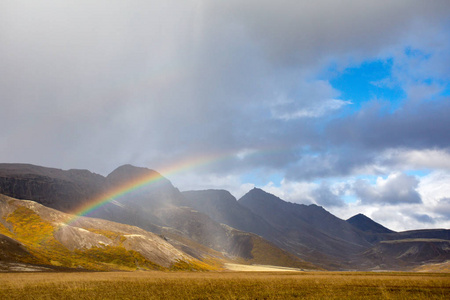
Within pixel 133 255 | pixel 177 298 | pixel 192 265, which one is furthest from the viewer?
pixel 192 265

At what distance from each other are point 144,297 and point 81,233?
110 metres

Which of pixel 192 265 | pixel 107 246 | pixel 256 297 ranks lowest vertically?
pixel 192 265

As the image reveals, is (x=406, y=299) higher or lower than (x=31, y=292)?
higher

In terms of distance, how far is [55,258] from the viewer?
3590 inches

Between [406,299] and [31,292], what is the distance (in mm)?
34221

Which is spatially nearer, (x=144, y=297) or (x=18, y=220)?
(x=144, y=297)

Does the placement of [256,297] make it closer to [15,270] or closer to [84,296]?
[84,296]

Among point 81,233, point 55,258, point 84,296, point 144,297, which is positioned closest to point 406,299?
point 144,297

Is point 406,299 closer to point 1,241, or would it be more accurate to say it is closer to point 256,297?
point 256,297

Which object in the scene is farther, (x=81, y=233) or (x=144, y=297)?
(x=81, y=233)

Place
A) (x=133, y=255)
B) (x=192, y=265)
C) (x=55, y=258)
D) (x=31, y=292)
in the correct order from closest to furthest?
(x=31, y=292) < (x=55, y=258) < (x=133, y=255) < (x=192, y=265)

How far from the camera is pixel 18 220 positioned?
123688 millimetres

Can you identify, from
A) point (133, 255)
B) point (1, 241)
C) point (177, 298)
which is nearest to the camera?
point (177, 298)

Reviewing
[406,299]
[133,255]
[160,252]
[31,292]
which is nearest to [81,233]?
[133,255]
